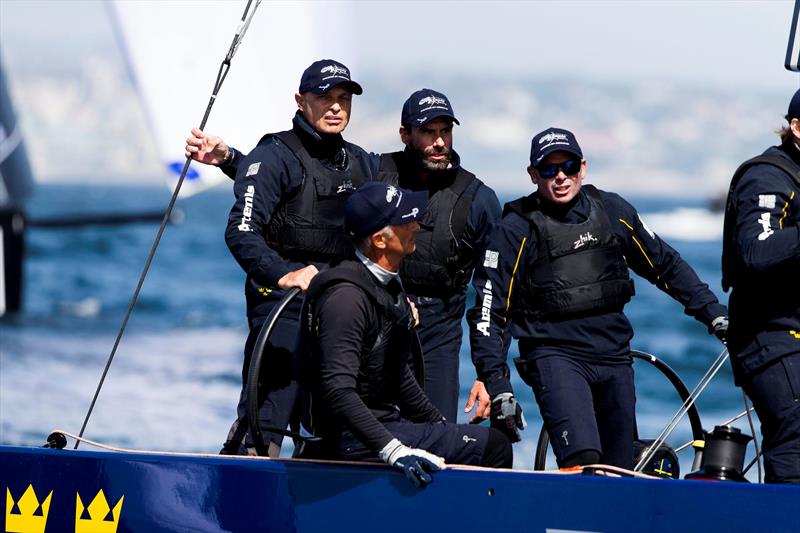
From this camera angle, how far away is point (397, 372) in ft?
13.7

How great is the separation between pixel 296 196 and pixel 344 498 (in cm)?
135

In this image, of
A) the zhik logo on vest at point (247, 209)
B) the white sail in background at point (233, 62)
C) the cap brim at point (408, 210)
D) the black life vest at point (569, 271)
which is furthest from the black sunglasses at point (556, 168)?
the white sail in background at point (233, 62)

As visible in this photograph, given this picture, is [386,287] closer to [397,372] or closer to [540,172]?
[397,372]

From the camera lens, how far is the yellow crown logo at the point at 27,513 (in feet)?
15.4

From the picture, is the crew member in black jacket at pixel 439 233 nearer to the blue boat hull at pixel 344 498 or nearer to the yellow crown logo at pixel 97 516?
the blue boat hull at pixel 344 498

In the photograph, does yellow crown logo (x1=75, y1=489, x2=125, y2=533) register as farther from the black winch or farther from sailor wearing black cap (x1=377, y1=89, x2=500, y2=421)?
the black winch

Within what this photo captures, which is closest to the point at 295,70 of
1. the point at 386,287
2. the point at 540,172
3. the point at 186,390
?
the point at 540,172

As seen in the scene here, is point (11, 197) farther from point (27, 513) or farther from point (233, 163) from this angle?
point (27, 513)

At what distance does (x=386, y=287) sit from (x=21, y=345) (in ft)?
57.4

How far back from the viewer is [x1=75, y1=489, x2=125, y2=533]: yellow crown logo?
4527 millimetres

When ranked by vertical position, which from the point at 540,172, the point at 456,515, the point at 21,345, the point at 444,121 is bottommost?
the point at 456,515

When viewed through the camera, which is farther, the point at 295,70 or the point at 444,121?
the point at 295,70

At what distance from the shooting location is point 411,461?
3.85 m

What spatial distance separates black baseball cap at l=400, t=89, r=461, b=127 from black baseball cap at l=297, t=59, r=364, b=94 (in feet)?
0.64
